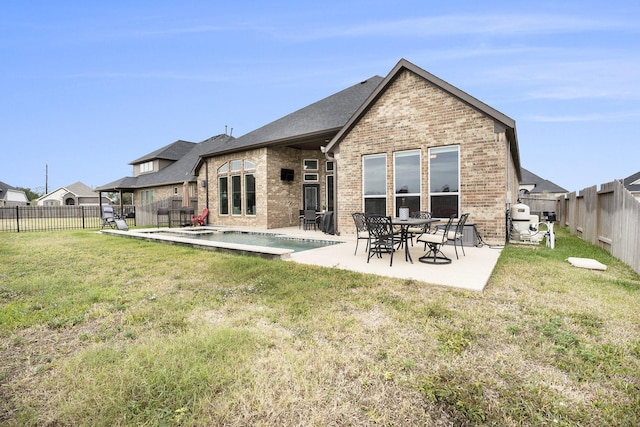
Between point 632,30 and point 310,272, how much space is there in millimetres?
14622

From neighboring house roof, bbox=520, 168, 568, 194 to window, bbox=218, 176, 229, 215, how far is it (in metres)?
30.8

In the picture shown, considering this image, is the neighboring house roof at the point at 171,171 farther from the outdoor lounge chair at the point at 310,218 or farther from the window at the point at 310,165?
the outdoor lounge chair at the point at 310,218

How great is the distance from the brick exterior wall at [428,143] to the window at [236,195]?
260 inches

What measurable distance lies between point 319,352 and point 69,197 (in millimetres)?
60963

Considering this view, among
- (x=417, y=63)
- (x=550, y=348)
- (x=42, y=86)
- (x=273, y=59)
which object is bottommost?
(x=550, y=348)

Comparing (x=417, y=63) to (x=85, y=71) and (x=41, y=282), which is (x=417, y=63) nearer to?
(x=41, y=282)

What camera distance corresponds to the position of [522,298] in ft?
12.8

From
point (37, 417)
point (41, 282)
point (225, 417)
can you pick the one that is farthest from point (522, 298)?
point (41, 282)

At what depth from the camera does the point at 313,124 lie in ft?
41.6

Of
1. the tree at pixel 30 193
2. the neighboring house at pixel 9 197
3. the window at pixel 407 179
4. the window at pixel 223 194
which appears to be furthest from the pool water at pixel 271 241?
the tree at pixel 30 193

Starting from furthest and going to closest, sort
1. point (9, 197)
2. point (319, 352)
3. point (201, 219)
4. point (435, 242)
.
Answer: point (9, 197) → point (201, 219) → point (435, 242) → point (319, 352)

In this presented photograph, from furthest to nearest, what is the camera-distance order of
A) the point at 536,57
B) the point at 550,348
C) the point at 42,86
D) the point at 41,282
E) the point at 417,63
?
the point at 42,86 < the point at 536,57 < the point at 417,63 < the point at 41,282 < the point at 550,348

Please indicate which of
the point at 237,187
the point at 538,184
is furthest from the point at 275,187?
the point at 538,184

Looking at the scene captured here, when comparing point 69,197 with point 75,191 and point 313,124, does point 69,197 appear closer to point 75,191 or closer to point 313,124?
point 75,191
